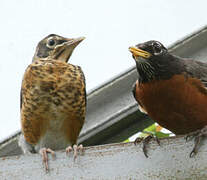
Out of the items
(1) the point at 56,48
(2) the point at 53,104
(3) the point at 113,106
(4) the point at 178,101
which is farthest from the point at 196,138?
(1) the point at 56,48

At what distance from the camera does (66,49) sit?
2.58m

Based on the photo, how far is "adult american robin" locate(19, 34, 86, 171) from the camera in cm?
234

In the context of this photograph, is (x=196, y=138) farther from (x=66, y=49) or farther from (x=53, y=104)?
(x=66, y=49)

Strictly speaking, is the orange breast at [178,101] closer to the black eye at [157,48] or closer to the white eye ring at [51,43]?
the black eye at [157,48]

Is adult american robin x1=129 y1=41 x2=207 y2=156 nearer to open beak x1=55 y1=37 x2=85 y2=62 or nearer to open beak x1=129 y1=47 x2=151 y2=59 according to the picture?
open beak x1=129 y1=47 x2=151 y2=59

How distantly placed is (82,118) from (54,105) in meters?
0.19

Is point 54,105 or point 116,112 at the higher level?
point 54,105

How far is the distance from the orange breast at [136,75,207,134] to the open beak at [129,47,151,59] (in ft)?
Answer: 0.50

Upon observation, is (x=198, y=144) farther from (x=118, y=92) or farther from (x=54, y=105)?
(x=118, y=92)

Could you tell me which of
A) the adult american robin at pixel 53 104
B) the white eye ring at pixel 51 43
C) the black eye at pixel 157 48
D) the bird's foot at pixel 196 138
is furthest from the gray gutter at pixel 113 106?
the bird's foot at pixel 196 138

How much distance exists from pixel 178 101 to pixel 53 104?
2.18ft

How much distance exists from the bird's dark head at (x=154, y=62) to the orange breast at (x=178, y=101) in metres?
0.04

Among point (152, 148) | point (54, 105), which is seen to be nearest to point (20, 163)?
point (152, 148)

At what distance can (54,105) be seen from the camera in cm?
233
